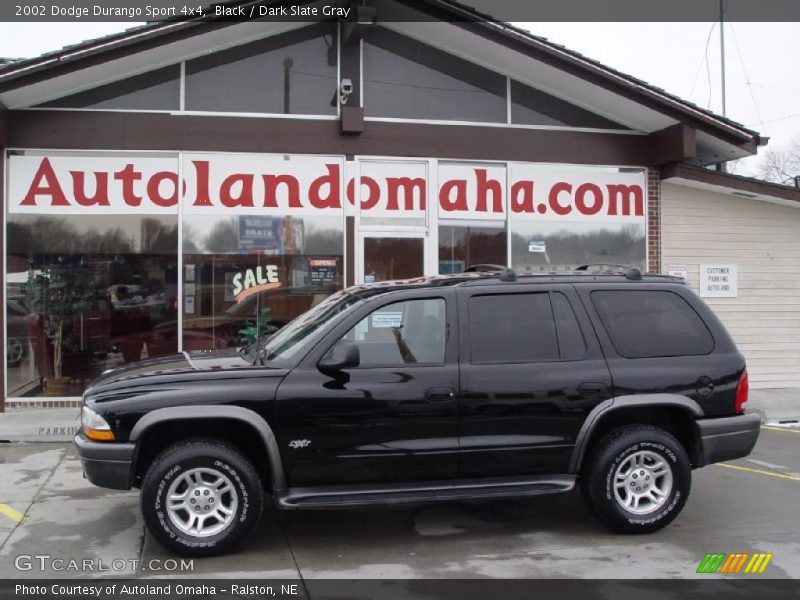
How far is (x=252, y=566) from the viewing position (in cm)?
509

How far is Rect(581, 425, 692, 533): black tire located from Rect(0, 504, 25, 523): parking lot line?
4.29m

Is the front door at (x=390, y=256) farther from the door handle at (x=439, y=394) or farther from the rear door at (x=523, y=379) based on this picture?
the door handle at (x=439, y=394)

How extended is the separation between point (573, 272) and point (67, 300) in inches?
273

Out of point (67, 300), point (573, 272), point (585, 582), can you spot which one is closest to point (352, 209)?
point (67, 300)

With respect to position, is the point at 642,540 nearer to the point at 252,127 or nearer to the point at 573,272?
A: the point at 573,272

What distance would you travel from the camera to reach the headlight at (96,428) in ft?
16.9

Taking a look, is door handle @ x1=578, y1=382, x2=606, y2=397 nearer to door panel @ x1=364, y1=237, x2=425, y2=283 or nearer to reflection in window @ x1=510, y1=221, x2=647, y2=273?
door panel @ x1=364, y1=237, x2=425, y2=283

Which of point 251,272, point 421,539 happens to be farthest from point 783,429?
point 251,272

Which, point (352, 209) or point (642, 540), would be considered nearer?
point (642, 540)

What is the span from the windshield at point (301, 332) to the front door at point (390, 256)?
4461 millimetres

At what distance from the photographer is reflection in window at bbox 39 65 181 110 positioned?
33.3ft

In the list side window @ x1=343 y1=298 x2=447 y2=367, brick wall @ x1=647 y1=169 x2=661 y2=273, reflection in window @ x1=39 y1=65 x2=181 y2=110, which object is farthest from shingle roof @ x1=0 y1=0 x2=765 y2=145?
side window @ x1=343 y1=298 x2=447 y2=367

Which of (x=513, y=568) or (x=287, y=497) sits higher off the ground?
(x=287, y=497)

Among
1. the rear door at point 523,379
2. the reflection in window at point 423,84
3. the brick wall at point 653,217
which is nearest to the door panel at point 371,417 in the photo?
the rear door at point 523,379
